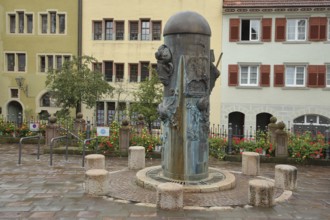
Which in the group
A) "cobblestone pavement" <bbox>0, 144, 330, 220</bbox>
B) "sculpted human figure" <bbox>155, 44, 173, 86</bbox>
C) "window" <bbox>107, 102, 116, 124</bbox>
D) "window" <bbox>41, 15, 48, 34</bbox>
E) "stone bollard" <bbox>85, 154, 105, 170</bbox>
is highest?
"window" <bbox>41, 15, 48, 34</bbox>

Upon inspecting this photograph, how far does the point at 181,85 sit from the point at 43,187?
171 inches

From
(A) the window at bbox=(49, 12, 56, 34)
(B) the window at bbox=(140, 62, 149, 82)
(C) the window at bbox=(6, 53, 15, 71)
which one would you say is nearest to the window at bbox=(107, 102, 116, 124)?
(B) the window at bbox=(140, 62, 149, 82)

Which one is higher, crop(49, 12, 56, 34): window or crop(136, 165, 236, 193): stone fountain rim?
crop(49, 12, 56, 34): window

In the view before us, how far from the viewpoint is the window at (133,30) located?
28.4m

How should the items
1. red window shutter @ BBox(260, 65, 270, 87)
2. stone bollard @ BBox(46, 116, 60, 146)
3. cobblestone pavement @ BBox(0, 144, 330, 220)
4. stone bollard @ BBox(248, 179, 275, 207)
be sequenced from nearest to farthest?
cobblestone pavement @ BBox(0, 144, 330, 220), stone bollard @ BBox(248, 179, 275, 207), stone bollard @ BBox(46, 116, 60, 146), red window shutter @ BBox(260, 65, 270, 87)

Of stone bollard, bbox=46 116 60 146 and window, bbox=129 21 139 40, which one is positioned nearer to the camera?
stone bollard, bbox=46 116 60 146

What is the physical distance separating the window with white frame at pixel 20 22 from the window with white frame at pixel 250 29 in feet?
54.9

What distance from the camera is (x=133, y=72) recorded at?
2880 cm

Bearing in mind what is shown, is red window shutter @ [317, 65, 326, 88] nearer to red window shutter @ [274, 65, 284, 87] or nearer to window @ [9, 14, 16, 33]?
red window shutter @ [274, 65, 284, 87]

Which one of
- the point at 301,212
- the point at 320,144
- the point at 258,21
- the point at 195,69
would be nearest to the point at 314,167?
the point at 320,144

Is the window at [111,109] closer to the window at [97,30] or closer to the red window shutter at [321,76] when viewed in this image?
the window at [97,30]

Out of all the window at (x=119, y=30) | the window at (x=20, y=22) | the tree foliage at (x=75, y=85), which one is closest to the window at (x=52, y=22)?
the window at (x=20, y=22)

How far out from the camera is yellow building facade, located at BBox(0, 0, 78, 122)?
95.1 ft

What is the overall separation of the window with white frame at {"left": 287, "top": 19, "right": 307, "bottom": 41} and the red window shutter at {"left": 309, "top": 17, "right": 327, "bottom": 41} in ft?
1.59
